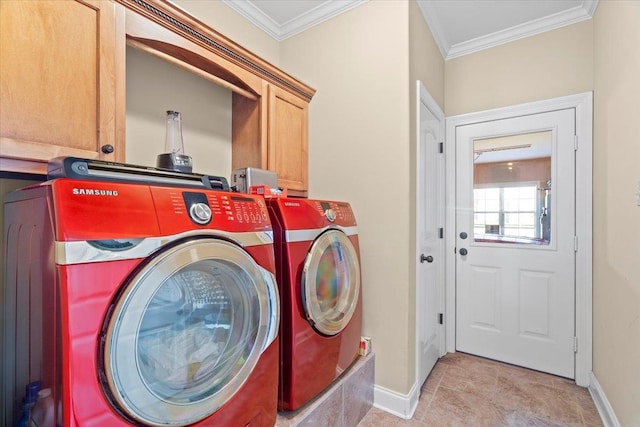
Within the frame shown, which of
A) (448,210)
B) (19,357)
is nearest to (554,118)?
(448,210)

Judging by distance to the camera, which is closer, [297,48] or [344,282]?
[344,282]

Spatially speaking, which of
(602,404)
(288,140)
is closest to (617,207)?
(602,404)

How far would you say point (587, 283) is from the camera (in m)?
2.21

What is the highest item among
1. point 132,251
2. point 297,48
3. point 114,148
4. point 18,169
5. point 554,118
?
point 297,48

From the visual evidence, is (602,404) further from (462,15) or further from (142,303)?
(462,15)

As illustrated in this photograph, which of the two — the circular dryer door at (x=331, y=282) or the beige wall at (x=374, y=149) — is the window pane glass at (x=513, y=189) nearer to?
the beige wall at (x=374, y=149)

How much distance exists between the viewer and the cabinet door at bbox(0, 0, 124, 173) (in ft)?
3.14

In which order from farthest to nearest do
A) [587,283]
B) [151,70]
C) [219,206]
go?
[587,283]
[151,70]
[219,206]

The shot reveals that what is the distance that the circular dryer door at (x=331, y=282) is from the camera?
1.45 meters

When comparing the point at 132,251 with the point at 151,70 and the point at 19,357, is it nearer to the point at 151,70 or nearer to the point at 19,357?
the point at 19,357

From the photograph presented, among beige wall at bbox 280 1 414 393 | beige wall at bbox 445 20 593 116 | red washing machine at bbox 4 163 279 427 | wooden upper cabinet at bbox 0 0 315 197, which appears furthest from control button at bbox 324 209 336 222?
beige wall at bbox 445 20 593 116

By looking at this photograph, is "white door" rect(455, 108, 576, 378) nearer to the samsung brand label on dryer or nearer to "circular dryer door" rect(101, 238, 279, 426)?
"circular dryer door" rect(101, 238, 279, 426)

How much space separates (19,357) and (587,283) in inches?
123

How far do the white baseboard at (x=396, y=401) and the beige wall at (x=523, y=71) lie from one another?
228cm
